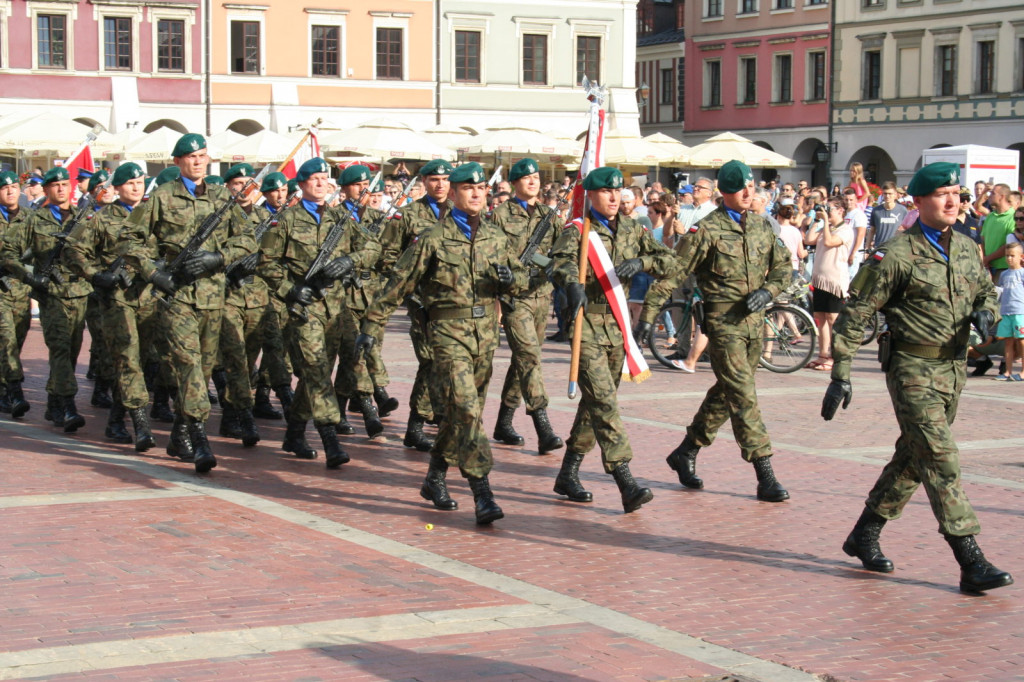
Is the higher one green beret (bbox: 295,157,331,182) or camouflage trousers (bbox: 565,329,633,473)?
green beret (bbox: 295,157,331,182)

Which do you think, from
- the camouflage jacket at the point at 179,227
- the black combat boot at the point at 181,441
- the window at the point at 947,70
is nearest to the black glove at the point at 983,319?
the camouflage jacket at the point at 179,227

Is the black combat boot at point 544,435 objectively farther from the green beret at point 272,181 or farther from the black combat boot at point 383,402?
the green beret at point 272,181

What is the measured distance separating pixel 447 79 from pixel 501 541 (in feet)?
144

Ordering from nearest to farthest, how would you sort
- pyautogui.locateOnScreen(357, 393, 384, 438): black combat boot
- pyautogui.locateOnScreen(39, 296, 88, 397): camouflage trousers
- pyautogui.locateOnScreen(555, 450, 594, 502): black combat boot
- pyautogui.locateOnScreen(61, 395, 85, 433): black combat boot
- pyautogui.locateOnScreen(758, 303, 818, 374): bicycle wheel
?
pyautogui.locateOnScreen(555, 450, 594, 502): black combat boot
pyautogui.locateOnScreen(357, 393, 384, 438): black combat boot
pyautogui.locateOnScreen(61, 395, 85, 433): black combat boot
pyautogui.locateOnScreen(39, 296, 88, 397): camouflage trousers
pyautogui.locateOnScreen(758, 303, 818, 374): bicycle wheel

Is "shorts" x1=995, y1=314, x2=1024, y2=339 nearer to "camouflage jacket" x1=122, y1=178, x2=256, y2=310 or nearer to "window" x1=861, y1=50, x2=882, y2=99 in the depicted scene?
"camouflage jacket" x1=122, y1=178, x2=256, y2=310

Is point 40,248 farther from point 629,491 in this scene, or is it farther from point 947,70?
point 947,70

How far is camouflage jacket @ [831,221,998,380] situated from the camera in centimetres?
725

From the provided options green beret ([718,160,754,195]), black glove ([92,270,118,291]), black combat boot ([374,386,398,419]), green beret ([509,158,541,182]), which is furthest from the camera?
black combat boot ([374,386,398,419])

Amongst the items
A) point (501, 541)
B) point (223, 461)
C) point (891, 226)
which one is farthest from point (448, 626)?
point (891, 226)

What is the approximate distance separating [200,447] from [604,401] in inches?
119

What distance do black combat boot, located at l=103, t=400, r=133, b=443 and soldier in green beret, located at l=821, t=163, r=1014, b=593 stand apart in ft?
20.5

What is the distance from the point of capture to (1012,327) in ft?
50.6

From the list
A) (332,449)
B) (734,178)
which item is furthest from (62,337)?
(734,178)

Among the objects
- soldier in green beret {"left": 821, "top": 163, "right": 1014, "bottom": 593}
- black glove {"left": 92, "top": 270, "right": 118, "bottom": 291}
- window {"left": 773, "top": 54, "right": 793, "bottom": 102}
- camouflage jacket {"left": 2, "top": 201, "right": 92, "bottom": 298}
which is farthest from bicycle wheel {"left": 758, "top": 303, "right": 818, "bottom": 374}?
window {"left": 773, "top": 54, "right": 793, "bottom": 102}
